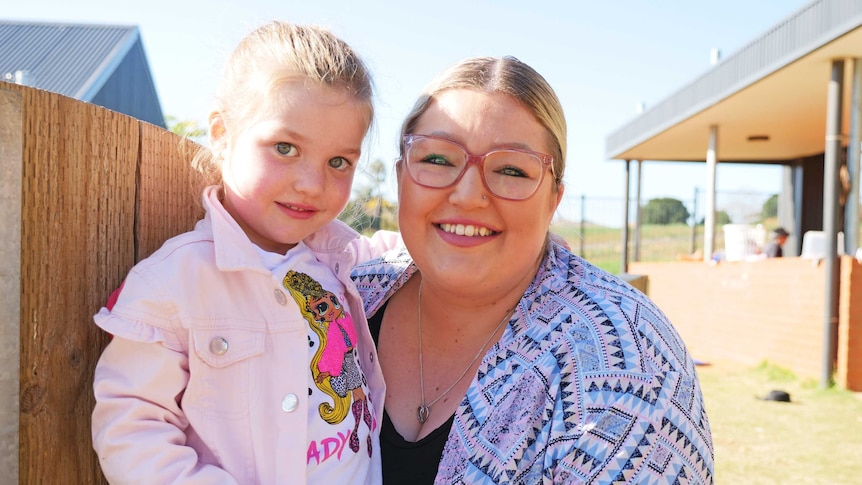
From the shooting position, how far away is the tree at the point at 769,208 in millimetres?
23906

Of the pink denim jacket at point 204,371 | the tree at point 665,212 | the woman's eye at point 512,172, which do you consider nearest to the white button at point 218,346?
the pink denim jacket at point 204,371

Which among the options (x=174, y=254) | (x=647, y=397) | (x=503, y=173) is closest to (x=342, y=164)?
(x=503, y=173)

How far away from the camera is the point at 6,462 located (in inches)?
46.6

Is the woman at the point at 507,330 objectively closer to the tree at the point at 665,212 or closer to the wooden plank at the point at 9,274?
the wooden plank at the point at 9,274

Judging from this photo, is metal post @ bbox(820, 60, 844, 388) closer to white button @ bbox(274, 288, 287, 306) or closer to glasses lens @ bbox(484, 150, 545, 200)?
glasses lens @ bbox(484, 150, 545, 200)

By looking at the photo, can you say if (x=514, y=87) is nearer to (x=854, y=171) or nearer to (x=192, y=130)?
(x=192, y=130)

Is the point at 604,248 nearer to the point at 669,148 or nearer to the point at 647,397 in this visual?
the point at 669,148

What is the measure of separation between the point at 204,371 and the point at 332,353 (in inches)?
17.3

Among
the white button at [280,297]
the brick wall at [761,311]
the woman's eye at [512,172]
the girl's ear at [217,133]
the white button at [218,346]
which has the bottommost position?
the brick wall at [761,311]

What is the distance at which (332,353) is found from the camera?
1969 mm

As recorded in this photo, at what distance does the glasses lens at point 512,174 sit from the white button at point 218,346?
90 cm

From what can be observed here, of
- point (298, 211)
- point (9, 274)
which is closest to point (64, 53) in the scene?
point (298, 211)

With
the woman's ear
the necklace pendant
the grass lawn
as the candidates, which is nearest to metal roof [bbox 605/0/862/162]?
the grass lawn

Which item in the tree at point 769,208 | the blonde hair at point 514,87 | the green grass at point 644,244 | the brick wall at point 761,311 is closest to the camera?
the blonde hair at point 514,87
